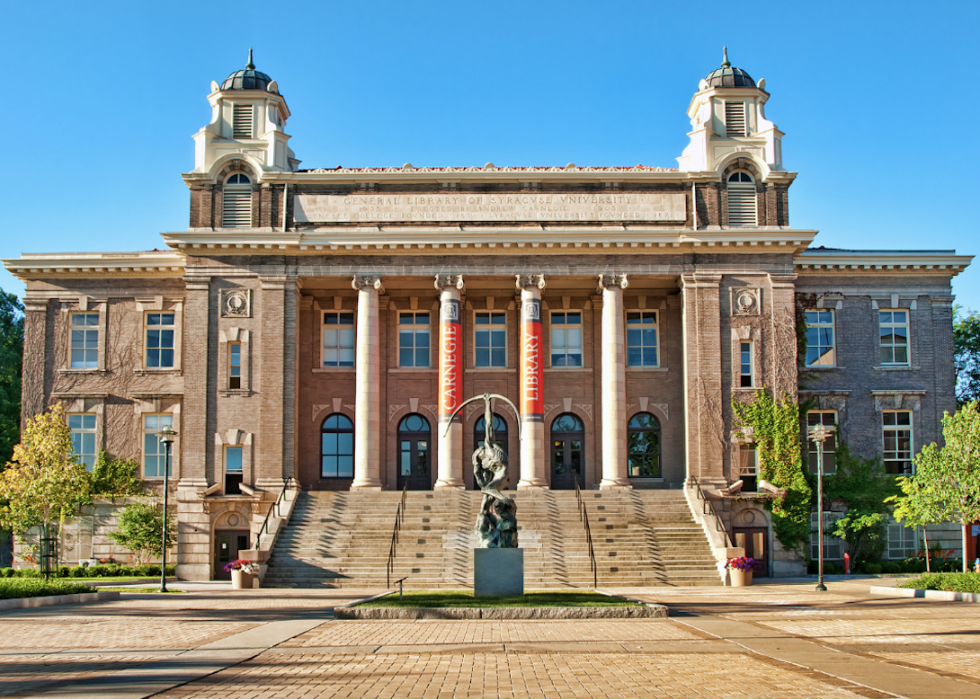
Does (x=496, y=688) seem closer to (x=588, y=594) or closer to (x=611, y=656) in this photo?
(x=611, y=656)

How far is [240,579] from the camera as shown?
29.4 m

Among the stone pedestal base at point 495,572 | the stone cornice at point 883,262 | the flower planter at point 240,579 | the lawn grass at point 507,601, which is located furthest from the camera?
the stone cornice at point 883,262

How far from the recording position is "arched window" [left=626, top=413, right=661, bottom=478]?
3912cm

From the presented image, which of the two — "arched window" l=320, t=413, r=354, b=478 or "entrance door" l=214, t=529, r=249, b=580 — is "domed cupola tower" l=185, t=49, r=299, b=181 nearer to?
"arched window" l=320, t=413, r=354, b=478

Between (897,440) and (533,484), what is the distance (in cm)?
1476

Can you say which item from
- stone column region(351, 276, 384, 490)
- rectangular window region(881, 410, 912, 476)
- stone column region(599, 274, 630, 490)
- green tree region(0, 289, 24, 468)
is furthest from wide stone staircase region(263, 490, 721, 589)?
green tree region(0, 289, 24, 468)

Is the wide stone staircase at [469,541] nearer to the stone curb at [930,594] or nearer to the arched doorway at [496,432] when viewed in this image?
the arched doorway at [496,432]

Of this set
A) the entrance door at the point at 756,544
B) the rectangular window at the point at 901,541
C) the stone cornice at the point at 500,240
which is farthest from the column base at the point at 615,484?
the rectangular window at the point at 901,541

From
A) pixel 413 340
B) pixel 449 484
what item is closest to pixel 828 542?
pixel 449 484

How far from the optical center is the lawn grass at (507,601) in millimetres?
19344

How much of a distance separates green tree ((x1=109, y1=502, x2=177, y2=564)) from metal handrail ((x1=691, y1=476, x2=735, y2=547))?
19.2 meters

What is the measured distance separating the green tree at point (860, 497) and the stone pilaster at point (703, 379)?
490 centimetres

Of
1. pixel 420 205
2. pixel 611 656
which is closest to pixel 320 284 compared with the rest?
pixel 420 205

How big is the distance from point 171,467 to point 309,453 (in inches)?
205
